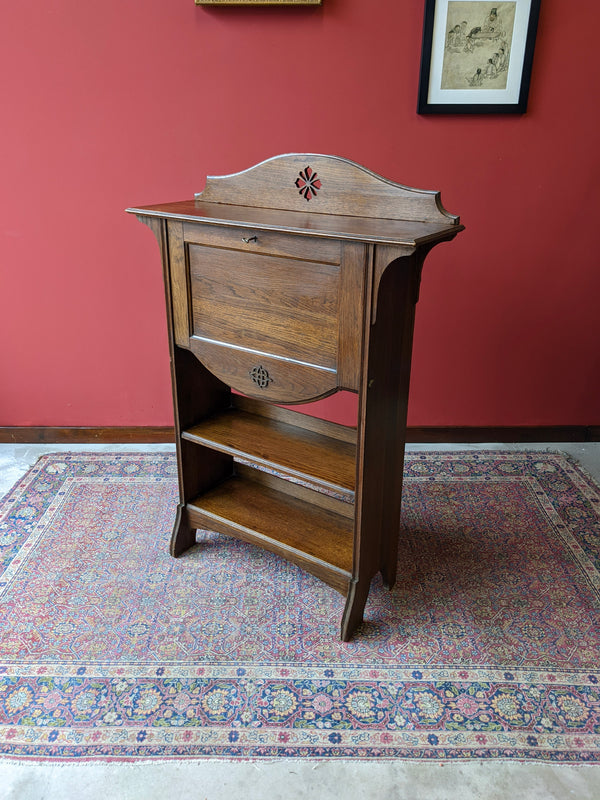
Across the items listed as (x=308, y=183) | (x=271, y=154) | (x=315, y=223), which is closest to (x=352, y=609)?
(x=315, y=223)

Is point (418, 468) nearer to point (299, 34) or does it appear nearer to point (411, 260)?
point (411, 260)

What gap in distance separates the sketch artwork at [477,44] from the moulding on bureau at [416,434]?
156cm

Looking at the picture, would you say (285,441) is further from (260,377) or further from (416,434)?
(416,434)

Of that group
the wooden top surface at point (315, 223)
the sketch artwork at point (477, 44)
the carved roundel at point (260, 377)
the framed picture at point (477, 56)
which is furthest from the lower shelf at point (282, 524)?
the sketch artwork at point (477, 44)

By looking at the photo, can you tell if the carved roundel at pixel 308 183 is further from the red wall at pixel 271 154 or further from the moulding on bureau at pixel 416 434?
the moulding on bureau at pixel 416 434

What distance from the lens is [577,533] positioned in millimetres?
2551

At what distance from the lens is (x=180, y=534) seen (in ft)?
7.91

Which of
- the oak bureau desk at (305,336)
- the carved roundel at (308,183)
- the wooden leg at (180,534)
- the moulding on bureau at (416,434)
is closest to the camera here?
the oak bureau desk at (305,336)

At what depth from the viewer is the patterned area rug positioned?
1.71m

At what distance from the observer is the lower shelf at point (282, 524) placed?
2.09m

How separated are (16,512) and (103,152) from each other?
62.6 inches

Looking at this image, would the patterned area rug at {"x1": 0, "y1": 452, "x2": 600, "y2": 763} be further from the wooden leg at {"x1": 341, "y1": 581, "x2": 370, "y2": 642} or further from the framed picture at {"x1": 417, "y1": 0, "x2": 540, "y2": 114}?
the framed picture at {"x1": 417, "y1": 0, "x2": 540, "y2": 114}

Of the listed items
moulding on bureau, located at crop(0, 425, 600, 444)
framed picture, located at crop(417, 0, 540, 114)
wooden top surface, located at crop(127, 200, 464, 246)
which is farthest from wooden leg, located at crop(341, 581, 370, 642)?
framed picture, located at crop(417, 0, 540, 114)

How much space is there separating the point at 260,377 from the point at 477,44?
175cm
